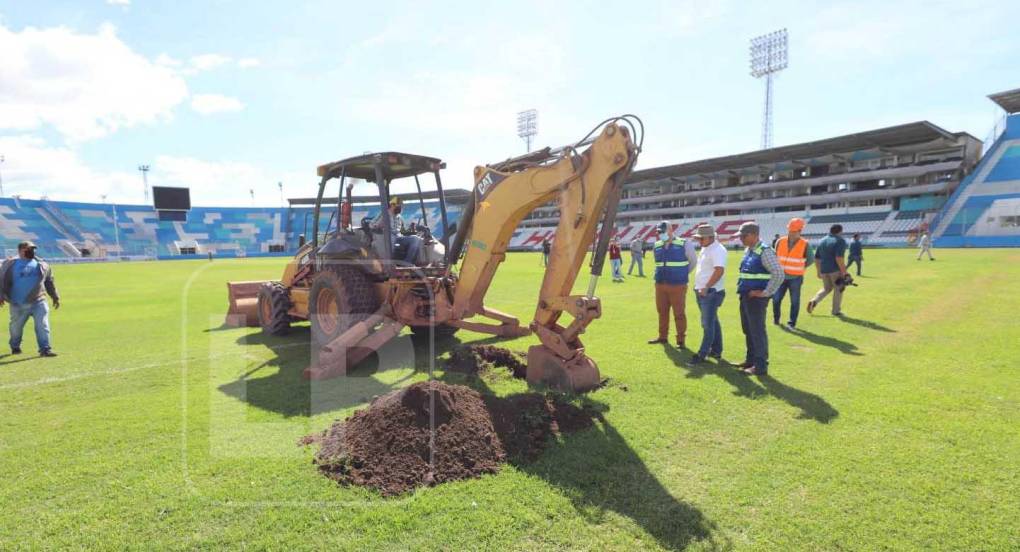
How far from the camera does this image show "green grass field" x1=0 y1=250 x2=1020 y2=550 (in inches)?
111

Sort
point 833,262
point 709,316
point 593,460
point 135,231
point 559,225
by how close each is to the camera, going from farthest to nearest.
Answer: point 135,231 < point 833,262 < point 709,316 < point 559,225 < point 593,460

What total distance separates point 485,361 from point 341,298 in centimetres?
217

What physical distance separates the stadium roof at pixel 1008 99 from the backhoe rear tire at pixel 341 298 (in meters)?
68.2

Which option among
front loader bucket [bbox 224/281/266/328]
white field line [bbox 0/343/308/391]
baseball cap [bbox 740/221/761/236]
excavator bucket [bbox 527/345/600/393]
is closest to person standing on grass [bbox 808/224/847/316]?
baseball cap [bbox 740/221/761/236]

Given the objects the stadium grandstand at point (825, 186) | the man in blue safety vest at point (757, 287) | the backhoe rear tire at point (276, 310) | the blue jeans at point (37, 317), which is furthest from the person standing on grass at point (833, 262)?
the stadium grandstand at point (825, 186)

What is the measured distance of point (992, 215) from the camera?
4228 cm

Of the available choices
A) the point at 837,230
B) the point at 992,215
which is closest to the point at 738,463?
the point at 837,230

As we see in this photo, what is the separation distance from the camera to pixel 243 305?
9555 mm

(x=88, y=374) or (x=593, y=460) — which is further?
(x=88, y=374)

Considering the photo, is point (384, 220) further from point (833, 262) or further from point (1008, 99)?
point (1008, 99)

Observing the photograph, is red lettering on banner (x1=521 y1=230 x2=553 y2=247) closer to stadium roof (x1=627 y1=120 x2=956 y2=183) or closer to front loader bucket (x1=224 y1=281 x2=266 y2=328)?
stadium roof (x1=627 y1=120 x2=956 y2=183)

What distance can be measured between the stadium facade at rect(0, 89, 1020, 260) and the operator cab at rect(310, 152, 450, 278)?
29007 millimetres

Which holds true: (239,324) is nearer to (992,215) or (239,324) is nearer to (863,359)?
(863,359)

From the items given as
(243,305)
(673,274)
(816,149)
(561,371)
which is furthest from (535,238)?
(561,371)
